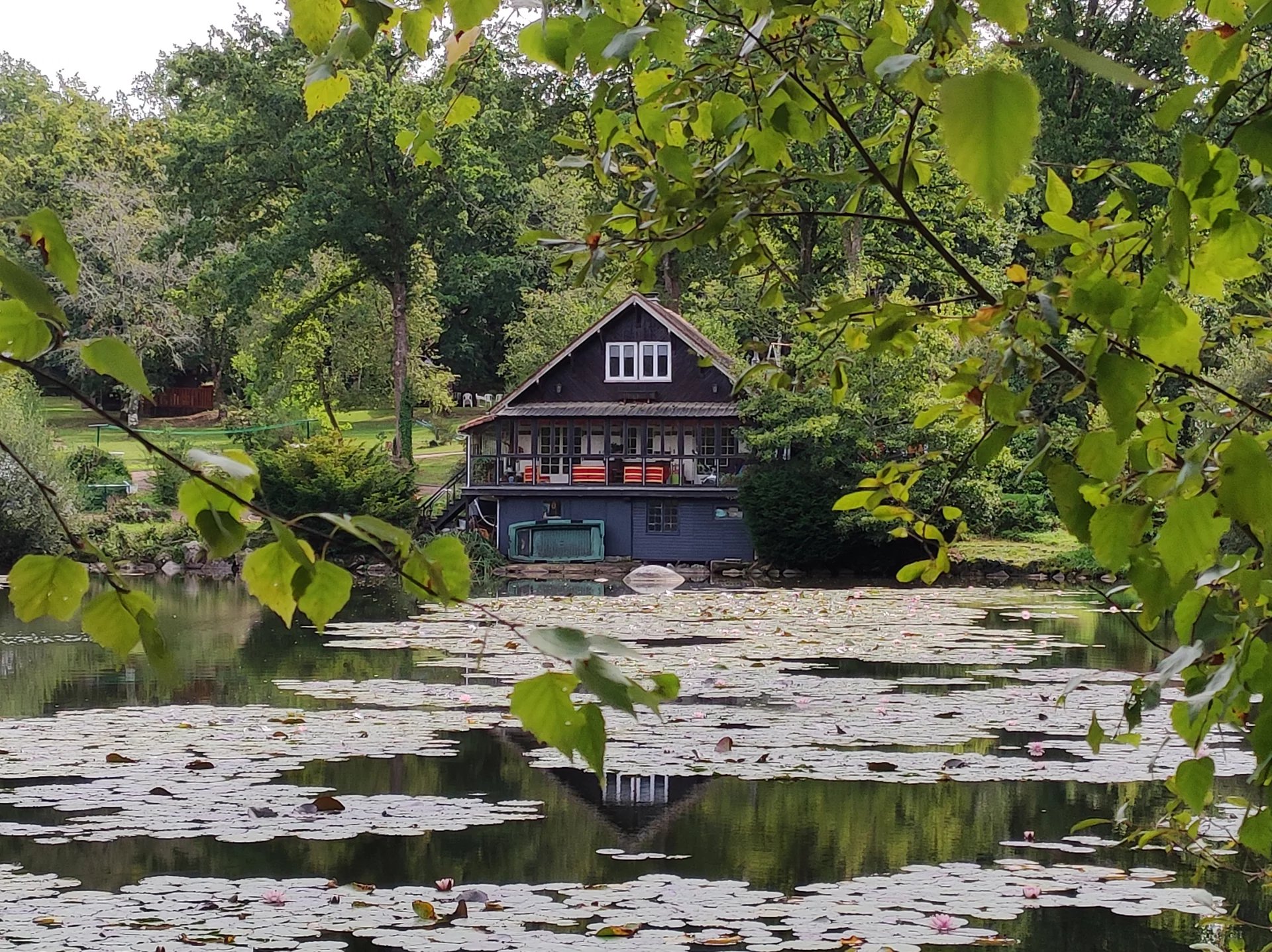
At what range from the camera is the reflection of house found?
3453 centimetres

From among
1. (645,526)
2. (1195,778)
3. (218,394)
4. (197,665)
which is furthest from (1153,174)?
(218,394)

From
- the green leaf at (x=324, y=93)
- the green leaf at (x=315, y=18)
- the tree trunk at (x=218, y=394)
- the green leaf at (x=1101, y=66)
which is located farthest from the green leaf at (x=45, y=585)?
the tree trunk at (x=218, y=394)

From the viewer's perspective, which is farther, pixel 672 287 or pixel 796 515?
pixel 672 287

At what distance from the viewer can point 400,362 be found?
139ft

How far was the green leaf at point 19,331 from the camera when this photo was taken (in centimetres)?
115

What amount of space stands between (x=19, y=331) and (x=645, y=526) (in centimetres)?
3384

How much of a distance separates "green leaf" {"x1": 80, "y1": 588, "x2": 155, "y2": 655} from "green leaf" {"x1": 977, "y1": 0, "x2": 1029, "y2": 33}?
2.66ft

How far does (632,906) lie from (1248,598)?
5.55 meters

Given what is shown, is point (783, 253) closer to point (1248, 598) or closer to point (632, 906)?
point (632, 906)

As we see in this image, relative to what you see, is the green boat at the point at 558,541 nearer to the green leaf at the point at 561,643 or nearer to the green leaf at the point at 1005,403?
the green leaf at the point at 1005,403

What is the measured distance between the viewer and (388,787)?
9414 millimetres

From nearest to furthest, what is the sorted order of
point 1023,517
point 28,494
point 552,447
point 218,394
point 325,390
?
point 28,494, point 1023,517, point 552,447, point 325,390, point 218,394

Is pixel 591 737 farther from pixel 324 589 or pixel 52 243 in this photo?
pixel 52 243

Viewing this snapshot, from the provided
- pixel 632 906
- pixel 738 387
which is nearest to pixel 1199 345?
pixel 738 387
